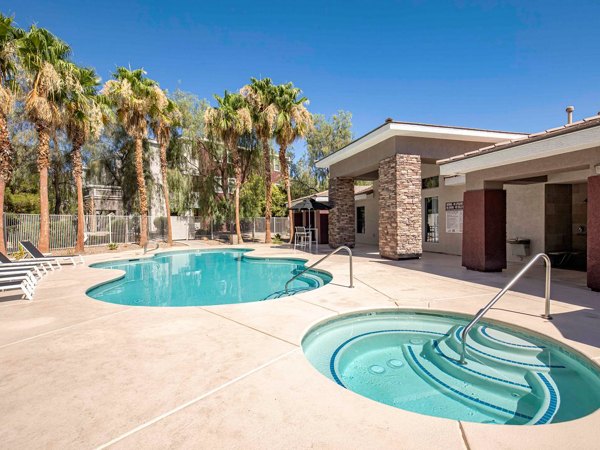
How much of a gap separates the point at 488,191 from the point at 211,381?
9.37 m

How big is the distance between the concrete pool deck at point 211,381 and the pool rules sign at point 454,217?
7.40 m

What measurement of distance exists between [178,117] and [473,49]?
1764cm

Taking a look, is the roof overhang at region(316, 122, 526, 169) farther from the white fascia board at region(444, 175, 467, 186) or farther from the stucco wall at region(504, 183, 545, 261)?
the stucco wall at region(504, 183, 545, 261)

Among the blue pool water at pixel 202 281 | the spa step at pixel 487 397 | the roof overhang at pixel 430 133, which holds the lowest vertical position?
the blue pool water at pixel 202 281

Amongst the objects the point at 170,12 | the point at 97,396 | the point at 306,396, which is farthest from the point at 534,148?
the point at 170,12

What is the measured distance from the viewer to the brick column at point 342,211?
16516 mm

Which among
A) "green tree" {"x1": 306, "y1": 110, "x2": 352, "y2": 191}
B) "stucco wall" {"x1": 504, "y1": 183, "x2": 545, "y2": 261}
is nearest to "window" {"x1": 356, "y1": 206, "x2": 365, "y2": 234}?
"stucco wall" {"x1": 504, "y1": 183, "x2": 545, "y2": 261}

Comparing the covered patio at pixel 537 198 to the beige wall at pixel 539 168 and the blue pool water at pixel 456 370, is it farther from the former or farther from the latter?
the blue pool water at pixel 456 370

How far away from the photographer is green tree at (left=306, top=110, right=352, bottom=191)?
3784 centimetres

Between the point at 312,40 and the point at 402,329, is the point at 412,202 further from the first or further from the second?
the point at 312,40

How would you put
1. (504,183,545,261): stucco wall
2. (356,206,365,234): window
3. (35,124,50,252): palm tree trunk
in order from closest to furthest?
(504,183,545,261): stucco wall < (35,124,50,252): palm tree trunk < (356,206,365,234): window

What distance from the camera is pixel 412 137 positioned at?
11.6 meters

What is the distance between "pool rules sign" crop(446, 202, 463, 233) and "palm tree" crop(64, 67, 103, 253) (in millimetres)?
16913

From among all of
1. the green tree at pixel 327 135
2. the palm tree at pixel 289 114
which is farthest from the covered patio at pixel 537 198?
the green tree at pixel 327 135
